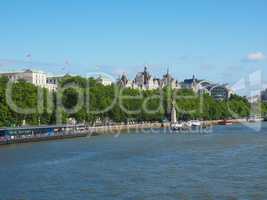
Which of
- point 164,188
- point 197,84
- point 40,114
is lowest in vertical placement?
point 164,188

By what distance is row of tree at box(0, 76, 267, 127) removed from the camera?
64.9 meters

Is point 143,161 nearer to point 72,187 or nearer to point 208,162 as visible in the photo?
point 208,162

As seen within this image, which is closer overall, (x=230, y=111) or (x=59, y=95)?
Result: (x=59, y=95)

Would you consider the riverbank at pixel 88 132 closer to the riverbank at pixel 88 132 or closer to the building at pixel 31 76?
the riverbank at pixel 88 132

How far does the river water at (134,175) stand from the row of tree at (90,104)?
23686 mm

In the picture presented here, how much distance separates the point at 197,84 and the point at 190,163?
6364 inches

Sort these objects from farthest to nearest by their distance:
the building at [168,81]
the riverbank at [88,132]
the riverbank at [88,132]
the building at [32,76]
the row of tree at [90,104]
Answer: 1. the building at [168,81]
2. the building at [32,76]
3. the row of tree at [90,104]
4. the riverbank at [88,132]
5. the riverbank at [88,132]

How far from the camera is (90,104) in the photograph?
8350 cm

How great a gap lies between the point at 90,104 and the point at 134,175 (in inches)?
2183

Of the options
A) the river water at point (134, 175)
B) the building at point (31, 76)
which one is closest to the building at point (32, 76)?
the building at point (31, 76)

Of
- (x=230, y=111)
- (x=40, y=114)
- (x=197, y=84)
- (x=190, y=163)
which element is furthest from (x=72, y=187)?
(x=197, y=84)

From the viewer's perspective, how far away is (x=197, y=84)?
193875 millimetres

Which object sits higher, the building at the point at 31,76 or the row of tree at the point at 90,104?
the building at the point at 31,76

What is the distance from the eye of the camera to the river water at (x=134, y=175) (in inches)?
925
